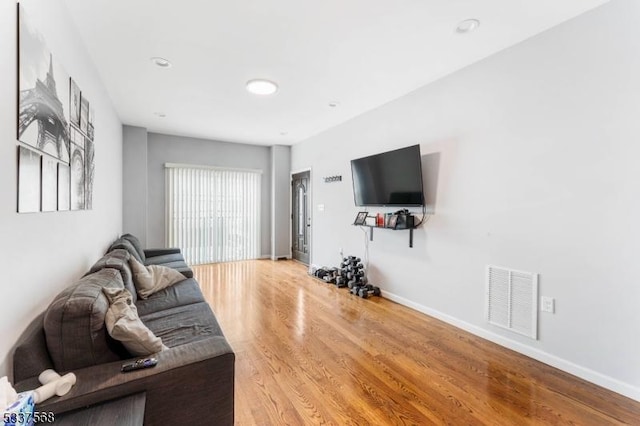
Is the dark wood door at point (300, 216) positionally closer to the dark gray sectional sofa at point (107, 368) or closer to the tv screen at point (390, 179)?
the tv screen at point (390, 179)

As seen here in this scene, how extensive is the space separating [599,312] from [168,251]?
A: 5181mm

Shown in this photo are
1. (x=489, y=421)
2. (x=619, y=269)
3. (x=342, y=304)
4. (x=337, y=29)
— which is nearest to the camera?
(x=489, y=421)

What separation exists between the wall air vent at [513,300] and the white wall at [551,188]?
0.23 ft

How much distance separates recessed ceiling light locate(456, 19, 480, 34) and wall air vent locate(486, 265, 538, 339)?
2.08m

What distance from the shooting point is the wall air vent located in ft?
8.09

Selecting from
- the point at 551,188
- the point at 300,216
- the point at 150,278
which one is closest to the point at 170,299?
the point at 150,278

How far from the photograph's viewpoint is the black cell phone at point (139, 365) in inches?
49.4

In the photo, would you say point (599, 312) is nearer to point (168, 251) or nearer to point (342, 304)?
point (342, 304)

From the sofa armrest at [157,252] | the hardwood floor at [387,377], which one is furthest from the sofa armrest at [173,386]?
the sofa armrest at [157,252]

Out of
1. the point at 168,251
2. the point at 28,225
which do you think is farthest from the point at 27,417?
the point at 168,251

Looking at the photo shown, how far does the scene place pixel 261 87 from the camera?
3.41 metres

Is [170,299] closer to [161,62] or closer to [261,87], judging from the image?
[161,62]

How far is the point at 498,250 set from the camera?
2.71 m

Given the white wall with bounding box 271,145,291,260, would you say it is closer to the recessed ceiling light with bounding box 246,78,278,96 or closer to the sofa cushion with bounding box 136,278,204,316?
the recessed ceiling light with bounding box 246,78,278,96
